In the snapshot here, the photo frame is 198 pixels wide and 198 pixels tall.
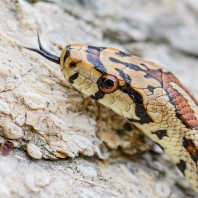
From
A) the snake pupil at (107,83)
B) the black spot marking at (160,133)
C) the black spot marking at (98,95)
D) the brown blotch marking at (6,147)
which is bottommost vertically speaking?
the brown blotch marking at (6,147)

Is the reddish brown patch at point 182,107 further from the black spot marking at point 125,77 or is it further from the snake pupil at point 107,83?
the snake pupil at point 107,83

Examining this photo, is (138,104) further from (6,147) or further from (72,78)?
(6,147)

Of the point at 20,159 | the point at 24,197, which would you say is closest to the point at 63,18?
the point at 20,159

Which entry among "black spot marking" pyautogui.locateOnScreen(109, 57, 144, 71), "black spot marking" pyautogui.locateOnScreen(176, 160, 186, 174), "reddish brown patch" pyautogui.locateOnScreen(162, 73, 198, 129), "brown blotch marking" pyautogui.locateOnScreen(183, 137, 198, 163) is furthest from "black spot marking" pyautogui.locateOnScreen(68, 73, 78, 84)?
"black spot marking" pyautogui.locateOnScreen(176, 160, 186, 174)

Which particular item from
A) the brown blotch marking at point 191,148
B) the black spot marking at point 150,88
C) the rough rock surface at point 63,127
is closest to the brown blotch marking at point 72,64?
the rough rock surface at point 63,127

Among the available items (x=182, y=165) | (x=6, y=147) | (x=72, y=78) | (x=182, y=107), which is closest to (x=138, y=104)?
(x=182, y=107)

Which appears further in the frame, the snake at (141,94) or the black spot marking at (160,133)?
the black spot marking at (160,133)
